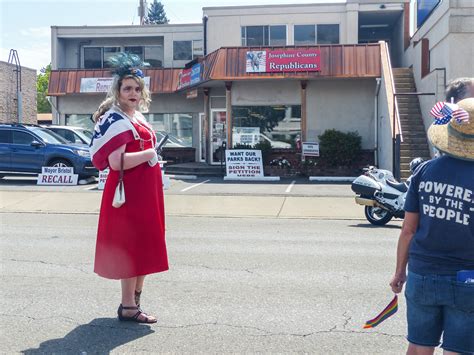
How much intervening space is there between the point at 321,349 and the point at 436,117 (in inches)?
84.0

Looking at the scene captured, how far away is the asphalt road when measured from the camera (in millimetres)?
4719

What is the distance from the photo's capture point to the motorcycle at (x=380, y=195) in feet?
36.6

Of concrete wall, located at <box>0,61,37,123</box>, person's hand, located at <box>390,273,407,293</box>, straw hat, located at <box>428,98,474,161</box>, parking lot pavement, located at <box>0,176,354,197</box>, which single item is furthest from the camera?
concrete wall, located at <box>0,61,37,123</box>

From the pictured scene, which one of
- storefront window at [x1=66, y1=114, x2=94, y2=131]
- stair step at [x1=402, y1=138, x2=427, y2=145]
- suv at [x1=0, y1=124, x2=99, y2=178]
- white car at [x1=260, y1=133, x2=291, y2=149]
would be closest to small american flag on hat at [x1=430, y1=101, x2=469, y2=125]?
suv at [x1=0, y1=124, x2=99, y2=178]

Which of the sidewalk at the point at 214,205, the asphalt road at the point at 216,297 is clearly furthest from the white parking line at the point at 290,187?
the asphalt road at the point at 216,297

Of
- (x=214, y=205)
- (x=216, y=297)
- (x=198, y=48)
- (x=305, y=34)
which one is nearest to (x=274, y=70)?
(x=305, y=34)

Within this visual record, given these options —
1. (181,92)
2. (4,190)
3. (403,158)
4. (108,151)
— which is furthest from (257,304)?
(181,92)

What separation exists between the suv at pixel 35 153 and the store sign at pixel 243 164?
4.36m

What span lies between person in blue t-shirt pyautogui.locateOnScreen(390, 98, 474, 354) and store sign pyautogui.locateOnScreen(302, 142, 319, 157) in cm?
1864

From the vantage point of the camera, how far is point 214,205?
1443 cm

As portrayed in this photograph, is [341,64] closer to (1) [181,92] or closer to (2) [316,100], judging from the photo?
(2) [316,100]

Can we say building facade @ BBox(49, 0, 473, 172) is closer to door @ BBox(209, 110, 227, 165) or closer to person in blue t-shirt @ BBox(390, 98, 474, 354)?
door @ BBox(209, 110, 227, 165)

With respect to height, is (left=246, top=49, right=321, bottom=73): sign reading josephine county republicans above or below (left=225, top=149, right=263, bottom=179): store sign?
above

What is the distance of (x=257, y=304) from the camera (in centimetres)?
579
